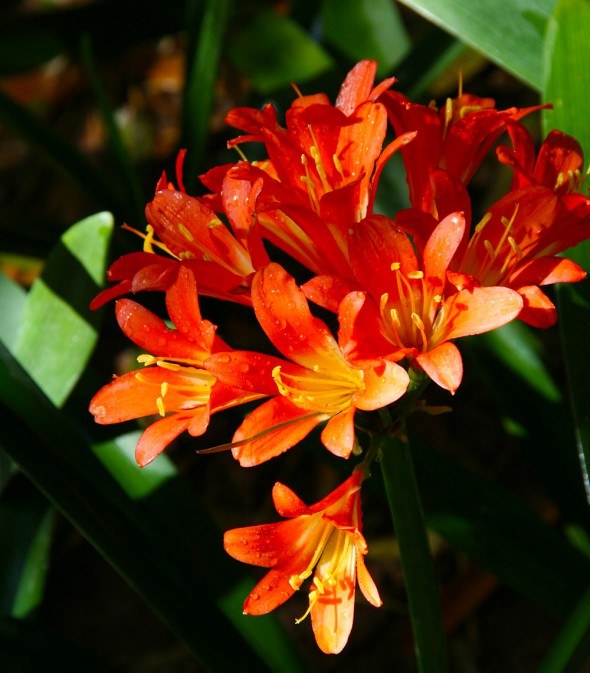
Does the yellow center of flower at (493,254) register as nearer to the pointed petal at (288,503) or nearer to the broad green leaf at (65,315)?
the pointed petal at (288,503)

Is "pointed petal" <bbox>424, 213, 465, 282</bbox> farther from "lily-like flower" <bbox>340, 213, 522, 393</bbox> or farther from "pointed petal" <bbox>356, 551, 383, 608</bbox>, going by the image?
"pointed petal" <bbox>356, 551, 383, 608</bbox>

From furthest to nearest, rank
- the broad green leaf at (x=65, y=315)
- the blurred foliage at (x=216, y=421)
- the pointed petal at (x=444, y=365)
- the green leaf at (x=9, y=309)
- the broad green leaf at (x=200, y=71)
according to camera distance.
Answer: the broad green leaf at (x=200, y=71) → the green leaf at (x=9, y=309) → the broad green leaf at (x=65, y=315) → the blurred foliage at (x=216, y=421) → the pointed petal at (x=444, y=365)

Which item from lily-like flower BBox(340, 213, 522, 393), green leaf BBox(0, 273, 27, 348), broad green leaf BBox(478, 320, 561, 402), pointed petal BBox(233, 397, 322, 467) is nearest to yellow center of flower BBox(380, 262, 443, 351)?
lily-like flower BBox(340, 213, 522, 393)

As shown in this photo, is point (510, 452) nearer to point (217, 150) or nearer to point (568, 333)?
point (568, 333)

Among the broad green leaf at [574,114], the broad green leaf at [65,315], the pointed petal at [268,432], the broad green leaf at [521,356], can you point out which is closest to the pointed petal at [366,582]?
the pointed petal at [268,432]

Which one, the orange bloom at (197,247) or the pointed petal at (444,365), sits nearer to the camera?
the pointed petal at (444,365)

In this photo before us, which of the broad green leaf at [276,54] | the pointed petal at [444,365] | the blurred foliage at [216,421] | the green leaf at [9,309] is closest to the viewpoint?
the pointed petal at [444,365]

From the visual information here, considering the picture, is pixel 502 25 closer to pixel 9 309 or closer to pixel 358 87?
pixel 358 87
